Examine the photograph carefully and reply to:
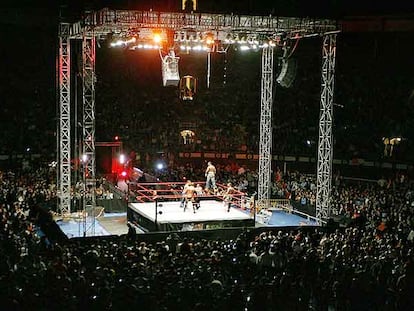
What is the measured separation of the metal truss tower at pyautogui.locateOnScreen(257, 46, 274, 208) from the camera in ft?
71.1

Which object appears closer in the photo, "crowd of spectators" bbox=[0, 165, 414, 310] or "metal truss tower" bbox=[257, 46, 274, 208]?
"crowd of spectators" bbox=[0, 165, 414, 310]

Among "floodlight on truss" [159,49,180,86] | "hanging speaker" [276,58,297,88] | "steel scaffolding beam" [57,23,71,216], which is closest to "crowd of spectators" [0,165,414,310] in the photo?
"steel scaffolding beam" [57,23,71,216]

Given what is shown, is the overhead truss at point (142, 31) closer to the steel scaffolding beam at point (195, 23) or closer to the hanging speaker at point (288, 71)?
the steel scaffolding beam at point (195, 23)

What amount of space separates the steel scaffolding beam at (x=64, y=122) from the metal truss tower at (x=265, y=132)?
267 inches

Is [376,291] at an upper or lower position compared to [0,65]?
lower

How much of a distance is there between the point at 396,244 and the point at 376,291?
331cm

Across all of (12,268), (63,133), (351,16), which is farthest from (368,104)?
(12,268)

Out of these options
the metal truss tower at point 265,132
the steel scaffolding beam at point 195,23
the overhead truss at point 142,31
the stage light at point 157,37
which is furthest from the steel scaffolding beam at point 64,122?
the metal truss tower at point 265,132

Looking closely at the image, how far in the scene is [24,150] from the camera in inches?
1117

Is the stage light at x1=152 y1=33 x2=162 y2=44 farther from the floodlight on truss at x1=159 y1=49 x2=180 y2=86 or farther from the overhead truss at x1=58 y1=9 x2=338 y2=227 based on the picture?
the floodlight on truss at x1=159 y1=49 x2=180 y2=86

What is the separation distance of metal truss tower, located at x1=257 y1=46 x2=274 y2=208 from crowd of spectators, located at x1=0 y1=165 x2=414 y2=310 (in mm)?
7088

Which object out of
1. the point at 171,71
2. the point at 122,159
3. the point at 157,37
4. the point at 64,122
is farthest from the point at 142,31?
the point at 122,159

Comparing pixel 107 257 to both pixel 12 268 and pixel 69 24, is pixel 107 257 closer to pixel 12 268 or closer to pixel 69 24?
pixel 12 268

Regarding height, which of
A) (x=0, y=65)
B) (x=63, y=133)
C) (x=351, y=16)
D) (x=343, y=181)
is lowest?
(x=343, y=181)
